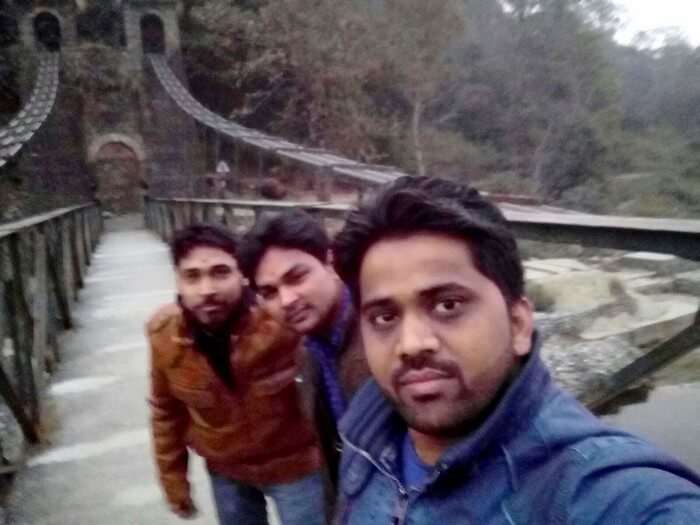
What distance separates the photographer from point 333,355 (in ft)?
3.65

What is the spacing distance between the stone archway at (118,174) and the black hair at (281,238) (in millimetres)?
17664

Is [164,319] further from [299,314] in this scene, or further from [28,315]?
[28,315]

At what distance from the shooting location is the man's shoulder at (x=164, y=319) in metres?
1.40

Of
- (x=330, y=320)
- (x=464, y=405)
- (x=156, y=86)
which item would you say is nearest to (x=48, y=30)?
(x=156, y=86)

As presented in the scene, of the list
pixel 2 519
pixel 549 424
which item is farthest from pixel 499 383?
pixel 2 519

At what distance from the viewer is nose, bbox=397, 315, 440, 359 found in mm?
651

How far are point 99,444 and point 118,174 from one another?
17033mm

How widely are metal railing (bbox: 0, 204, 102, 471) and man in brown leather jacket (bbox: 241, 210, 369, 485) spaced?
144cm

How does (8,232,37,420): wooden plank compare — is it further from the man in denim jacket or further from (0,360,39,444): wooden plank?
the man in denim jacket

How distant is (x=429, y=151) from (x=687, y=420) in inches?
538

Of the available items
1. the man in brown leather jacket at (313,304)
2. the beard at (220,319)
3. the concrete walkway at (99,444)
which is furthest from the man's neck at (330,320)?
the concrete walkway at (99,444)

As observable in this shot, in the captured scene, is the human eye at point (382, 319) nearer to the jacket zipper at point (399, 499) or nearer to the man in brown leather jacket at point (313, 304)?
the jacket zipper at point (399, 499)

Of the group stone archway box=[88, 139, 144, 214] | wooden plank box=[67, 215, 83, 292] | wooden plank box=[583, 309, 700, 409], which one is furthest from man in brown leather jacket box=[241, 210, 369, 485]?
stone archway box=[88, 139, 144, 214]

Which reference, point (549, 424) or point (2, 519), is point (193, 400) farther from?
point (2, 519)
